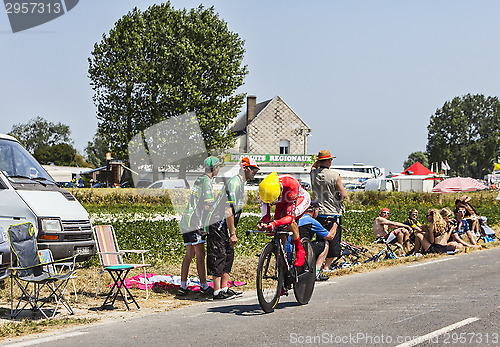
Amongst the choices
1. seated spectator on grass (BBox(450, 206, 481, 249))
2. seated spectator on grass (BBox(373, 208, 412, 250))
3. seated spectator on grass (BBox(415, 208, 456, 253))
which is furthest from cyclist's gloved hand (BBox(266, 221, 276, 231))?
seated spectator on grass (BBox(450, 206, 481, 249))

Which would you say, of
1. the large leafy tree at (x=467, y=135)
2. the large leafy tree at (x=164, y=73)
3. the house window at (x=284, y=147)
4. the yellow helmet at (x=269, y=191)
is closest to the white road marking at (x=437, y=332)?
the yellow helmet at (x=269, y=191)

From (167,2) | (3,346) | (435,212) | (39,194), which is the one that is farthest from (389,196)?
(3,346)

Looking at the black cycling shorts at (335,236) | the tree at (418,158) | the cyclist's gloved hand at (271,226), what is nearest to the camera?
the cyclist's gloved hand at (271,226)

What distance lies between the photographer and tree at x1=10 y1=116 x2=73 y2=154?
10412cm

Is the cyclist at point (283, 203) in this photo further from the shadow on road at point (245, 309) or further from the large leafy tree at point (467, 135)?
the large leafy tree at point (467, 135)

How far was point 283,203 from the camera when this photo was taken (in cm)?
797

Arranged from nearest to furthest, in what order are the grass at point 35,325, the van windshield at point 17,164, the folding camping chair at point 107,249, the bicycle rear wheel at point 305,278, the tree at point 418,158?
the grass at point 35,325 < the bicycle rear wheel at point 305,278 < the folding camping chair at point 107,249 < the van windshield at point 17,164 < the tree at point 418,158

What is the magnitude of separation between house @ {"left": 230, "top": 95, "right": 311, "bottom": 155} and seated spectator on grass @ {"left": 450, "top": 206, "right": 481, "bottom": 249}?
5323cm

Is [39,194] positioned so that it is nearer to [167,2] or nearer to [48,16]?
[48,16]

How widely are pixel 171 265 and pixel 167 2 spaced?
38255 mm

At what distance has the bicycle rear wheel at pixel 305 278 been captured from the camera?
811cm

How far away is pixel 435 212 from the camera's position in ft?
49.4
